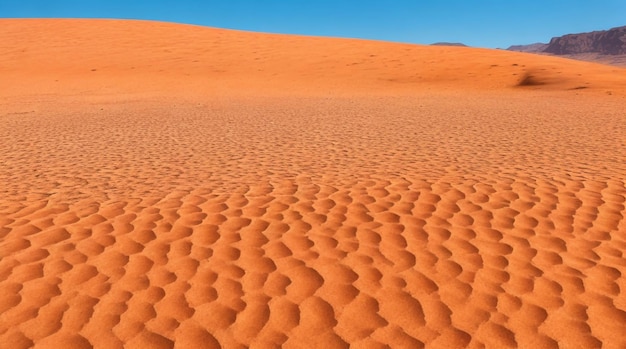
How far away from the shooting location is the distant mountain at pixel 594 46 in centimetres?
15388

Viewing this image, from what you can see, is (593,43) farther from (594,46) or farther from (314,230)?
(314,230)

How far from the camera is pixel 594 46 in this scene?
16625 centimetres

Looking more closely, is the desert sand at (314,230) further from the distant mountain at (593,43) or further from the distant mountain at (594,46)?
the distant mountain at (593,43)

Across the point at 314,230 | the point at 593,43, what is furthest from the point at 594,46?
the point at 314,230

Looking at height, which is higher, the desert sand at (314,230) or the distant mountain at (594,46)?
→ the desert sand at (314,230)

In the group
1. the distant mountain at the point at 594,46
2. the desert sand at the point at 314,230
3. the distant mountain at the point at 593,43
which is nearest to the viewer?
the desert sand at the point at 314,230

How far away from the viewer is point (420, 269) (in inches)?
169

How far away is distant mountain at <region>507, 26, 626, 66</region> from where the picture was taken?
15388 centimetres

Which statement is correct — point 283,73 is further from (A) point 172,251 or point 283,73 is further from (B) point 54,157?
(A) point 172,251

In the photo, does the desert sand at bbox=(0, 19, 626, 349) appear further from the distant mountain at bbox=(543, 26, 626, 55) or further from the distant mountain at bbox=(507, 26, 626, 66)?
the distant mountain at bbox=(543, 26, 626, 55)

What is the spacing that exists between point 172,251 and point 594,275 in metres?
3.18

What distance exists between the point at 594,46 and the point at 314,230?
18367cm

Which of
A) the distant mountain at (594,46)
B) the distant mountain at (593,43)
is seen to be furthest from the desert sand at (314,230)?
the distant mountain at (593,43)

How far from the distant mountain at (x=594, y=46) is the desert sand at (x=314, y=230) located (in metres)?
151
